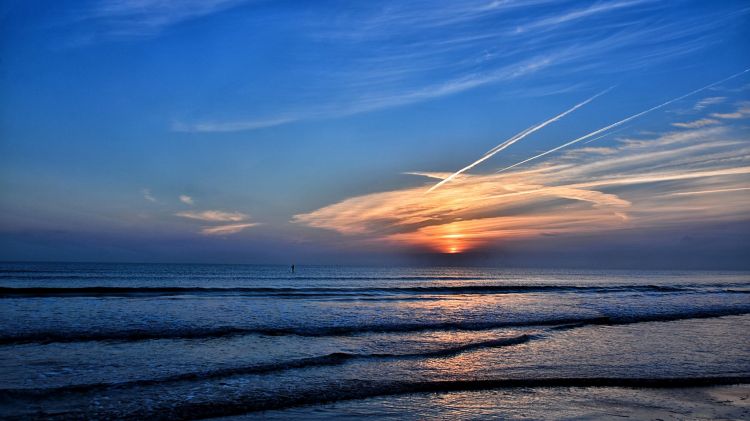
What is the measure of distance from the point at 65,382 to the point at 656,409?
1184cm

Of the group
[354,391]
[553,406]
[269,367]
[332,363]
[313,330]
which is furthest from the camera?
[313,330]

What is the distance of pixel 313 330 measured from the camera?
60.4ft

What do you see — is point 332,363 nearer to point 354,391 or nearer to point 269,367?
point 269,367

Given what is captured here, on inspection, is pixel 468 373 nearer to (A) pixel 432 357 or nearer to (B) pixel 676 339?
(A) pixel 432 357

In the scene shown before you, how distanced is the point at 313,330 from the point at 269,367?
697 centimetres

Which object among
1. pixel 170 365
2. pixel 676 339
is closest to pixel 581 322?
pixel 676 339

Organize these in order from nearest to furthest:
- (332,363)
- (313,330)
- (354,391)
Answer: (354,391)
(332,363)
(313,330)

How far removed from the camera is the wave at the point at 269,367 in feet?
29.9

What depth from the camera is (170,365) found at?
38.8 ft

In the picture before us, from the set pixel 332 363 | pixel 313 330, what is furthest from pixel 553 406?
pixel 313 330

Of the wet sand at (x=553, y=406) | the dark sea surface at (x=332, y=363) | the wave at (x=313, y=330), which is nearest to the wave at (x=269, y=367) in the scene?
the dark sea surface at (x=332, y=363)

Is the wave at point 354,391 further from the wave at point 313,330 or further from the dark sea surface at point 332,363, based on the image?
the wave at point 313,330

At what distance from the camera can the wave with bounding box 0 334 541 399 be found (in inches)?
359

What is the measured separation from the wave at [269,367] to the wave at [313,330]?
163 inches
